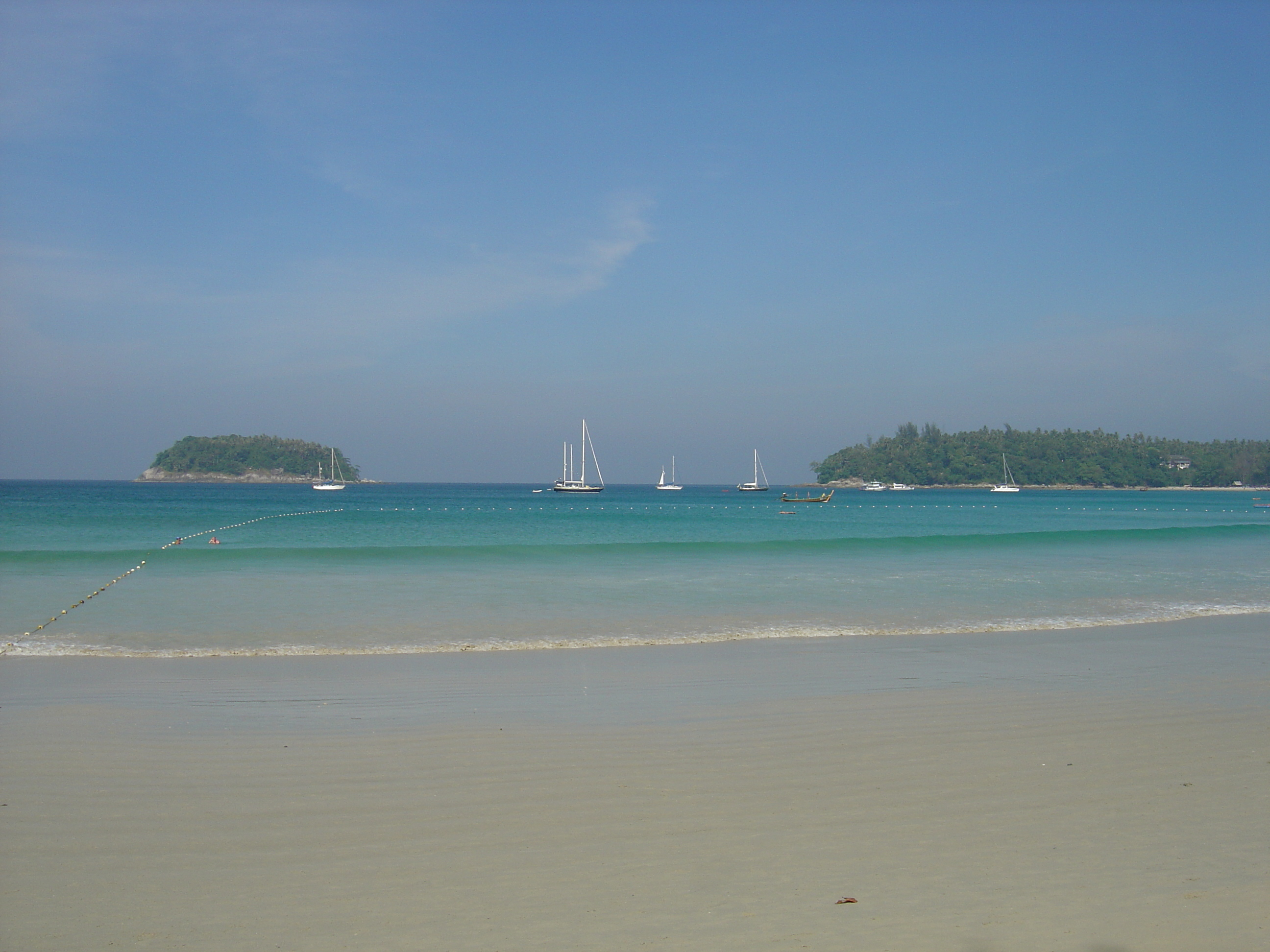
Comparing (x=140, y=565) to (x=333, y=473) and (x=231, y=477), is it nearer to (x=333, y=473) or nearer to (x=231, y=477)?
(x=333, y=473)

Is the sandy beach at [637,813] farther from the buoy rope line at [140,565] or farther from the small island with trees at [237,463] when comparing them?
the small island with trees at [237,463]

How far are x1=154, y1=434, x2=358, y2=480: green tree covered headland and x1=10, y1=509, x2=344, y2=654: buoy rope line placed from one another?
436 ft

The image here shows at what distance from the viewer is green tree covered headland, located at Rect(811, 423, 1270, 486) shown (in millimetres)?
175125

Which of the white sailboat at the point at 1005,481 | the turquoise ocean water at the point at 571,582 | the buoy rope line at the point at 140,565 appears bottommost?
the turquoise ocean water at the point at 571,582

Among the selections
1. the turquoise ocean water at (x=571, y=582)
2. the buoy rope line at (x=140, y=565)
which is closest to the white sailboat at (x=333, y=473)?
the buoy rope line at (x=140, y=565)

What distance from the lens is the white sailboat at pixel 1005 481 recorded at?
6334 inches

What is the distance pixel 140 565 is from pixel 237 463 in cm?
17445

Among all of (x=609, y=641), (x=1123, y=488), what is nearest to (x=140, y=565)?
(x=609, y=641)

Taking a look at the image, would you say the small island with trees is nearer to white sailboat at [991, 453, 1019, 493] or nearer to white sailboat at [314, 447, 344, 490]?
white sailboat at [314, 447, 344, 490]

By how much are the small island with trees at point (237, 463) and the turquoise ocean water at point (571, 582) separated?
142753mm

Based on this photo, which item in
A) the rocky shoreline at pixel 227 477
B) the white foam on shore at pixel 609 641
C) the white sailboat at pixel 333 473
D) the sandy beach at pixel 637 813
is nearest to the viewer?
the sandy beach at pixel 637 813

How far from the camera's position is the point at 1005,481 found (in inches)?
7195

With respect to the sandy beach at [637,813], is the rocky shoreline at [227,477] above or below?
above

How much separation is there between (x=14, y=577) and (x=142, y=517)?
31.8 meters
